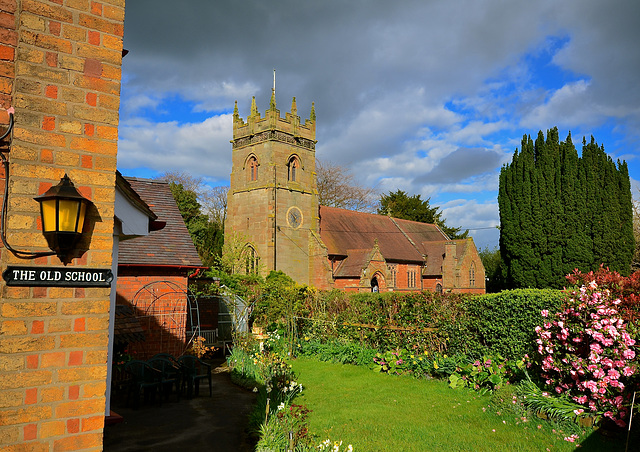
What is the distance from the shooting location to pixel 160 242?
1420cm

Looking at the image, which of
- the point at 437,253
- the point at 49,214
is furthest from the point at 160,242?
the point at 437,253

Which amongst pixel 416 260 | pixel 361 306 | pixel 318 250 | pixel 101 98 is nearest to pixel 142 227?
pixel 101 98

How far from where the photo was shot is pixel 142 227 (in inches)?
255

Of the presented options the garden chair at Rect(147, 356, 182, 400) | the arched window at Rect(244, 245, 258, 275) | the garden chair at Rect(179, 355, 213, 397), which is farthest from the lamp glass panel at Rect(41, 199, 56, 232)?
the arched window at Rect(244, 245, 258, 275)

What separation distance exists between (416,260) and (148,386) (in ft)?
108

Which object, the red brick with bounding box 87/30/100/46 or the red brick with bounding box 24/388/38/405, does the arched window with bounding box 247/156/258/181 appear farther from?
the red brick with bounding box 24/388/38/405

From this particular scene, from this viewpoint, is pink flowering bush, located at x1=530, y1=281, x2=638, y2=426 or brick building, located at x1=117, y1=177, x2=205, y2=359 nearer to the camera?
pink flowering bush, located at x1=530, y1=281, x2=638, y2=426

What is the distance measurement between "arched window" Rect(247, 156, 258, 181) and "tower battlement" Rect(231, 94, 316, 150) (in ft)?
4.25

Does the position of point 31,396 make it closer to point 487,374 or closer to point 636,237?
point 487,374

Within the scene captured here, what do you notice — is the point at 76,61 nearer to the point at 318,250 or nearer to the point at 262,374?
the point at 262,374

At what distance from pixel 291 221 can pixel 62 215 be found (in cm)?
3132

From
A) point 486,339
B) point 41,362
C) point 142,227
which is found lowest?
point 486,339

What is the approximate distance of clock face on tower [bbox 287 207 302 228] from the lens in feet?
112

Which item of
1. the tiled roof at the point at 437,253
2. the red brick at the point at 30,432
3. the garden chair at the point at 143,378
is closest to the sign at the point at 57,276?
the red brick at the point at 30,432
